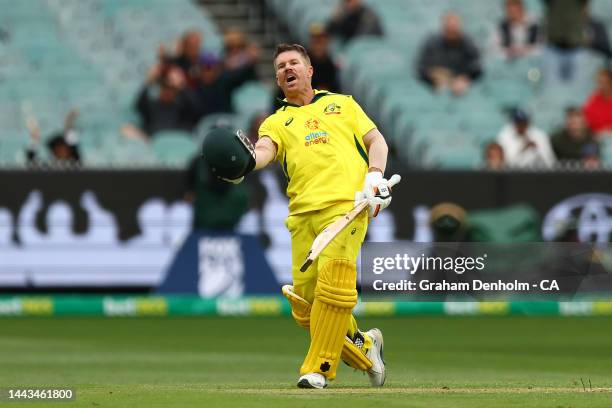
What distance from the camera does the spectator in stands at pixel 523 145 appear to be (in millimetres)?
17391

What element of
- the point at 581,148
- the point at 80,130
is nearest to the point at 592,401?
the point at 581,148

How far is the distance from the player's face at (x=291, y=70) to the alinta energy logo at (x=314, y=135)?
0.24m

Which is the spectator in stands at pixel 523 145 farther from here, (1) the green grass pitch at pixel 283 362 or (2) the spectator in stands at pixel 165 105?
(2) the spectator in stands at pixel 165 105

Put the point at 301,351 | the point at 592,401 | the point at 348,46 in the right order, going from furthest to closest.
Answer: the point at 348,46 → the point at 301,351 → the point at 592,401

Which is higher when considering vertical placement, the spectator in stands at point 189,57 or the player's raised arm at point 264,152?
the player's raised arm at point 264,152

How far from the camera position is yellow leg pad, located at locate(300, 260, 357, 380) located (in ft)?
27.9

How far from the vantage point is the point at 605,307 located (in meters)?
16.6

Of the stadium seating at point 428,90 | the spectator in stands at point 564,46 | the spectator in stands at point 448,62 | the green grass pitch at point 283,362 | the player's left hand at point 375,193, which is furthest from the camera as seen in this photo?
the spectator in stands at point 564,46

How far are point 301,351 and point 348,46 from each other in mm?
7982

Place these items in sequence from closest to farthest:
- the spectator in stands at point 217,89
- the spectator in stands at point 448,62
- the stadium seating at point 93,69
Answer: the stadium seating at point 93,69 < the spectator in stands at point 217,89 < the spectator in stands at point 448,62

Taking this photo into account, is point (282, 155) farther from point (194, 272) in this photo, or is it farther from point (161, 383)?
point (194, 272)

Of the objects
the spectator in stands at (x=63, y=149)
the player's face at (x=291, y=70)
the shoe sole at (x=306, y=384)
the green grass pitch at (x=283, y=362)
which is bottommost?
the green grass pitch at (x=283, y=362)

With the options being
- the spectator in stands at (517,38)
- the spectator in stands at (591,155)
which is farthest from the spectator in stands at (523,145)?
the spectator in stands at (517,38)

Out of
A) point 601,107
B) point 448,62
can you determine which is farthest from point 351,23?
point 601,107
